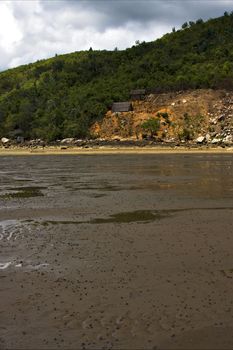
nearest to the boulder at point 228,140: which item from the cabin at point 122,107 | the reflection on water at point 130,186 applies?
the cabin at point 122,107

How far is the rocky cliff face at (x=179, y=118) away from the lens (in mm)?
73750

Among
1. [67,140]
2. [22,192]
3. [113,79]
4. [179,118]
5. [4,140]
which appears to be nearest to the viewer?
[22,192]

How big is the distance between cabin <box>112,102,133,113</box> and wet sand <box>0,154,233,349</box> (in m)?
69.8

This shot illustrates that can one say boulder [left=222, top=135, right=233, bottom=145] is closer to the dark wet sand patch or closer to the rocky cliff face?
the rocky cliff face

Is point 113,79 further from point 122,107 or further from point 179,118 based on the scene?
point 179,118

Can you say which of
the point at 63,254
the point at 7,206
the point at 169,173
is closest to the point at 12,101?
the point at 169,173

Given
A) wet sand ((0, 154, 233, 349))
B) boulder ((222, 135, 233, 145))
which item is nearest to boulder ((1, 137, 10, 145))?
boulder ((222, 135, 233, 145))

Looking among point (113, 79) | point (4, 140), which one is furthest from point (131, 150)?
point (113, 79)

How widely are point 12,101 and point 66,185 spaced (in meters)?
91.6

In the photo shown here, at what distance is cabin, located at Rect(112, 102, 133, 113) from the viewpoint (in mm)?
87206

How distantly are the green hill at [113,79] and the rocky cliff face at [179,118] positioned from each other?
2.84m

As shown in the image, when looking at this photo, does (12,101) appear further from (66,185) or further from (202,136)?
(66,185)

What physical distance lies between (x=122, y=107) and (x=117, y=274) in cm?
8007

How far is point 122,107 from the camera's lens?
288ft
